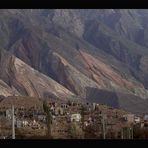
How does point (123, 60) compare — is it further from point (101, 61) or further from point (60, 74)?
point (60, 74)

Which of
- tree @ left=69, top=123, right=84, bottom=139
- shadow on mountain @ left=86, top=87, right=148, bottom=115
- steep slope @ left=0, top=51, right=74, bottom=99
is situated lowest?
tree @ left=69, top=123, right=84, bottom=139

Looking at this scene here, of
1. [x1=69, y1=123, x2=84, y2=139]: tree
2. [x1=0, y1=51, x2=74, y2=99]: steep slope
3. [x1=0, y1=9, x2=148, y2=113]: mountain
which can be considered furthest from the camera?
[x1=0, y1=9, x2=148, y2=113]: mountain

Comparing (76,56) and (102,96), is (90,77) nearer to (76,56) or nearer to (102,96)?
(76,56)

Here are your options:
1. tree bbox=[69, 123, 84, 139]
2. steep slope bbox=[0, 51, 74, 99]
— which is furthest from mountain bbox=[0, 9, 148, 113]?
tree bbox=[69, 123, 84, 139]

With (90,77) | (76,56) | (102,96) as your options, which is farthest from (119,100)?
(76,56)

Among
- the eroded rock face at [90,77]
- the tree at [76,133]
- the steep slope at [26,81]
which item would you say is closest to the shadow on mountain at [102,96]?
the eroded rock face at [90,77]

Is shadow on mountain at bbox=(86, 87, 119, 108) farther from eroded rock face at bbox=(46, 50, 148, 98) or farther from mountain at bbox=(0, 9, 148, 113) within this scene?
eroded rock face at bbox=(46, 50, 148, 98)

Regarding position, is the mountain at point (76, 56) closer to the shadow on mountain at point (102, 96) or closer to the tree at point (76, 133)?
the shadow on mountain at point (102, 96)

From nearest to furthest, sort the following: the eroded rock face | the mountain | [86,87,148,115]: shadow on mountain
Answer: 1. [86,87,148,115]: shadow on mountain
2. the mountain
3. the eroded rock face
